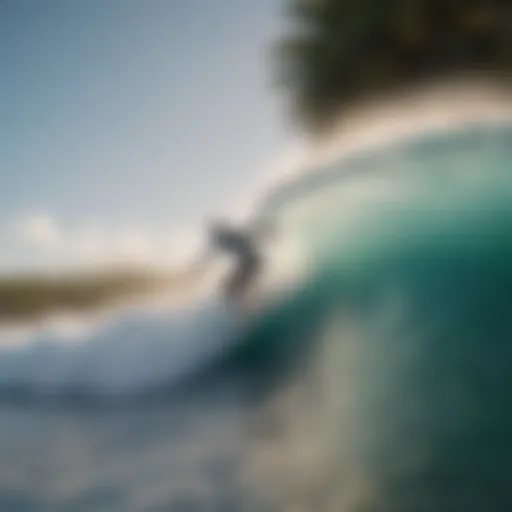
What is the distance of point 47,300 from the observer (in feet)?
3.92

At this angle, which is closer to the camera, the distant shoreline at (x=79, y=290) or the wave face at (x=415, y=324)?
the wave face at (x=415, y=324)

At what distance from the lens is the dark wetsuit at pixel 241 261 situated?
3.78ft

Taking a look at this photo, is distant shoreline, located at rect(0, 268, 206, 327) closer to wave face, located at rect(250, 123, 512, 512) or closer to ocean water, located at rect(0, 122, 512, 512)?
ocean water, located at rect(0, 122, 512, 512)

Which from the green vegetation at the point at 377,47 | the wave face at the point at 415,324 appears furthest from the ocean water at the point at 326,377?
the green vegetation at the point at 377,47

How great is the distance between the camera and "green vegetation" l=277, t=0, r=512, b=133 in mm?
1142

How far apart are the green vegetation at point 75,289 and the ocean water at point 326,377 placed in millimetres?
48

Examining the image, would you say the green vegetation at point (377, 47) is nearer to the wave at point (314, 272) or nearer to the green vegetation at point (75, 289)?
the wave at point (314, 272)

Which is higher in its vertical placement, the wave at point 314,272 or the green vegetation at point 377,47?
the green vegetation at point 377,47

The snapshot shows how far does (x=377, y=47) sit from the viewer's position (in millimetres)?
1163

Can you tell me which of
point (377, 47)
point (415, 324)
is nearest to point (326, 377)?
point (415, 324)

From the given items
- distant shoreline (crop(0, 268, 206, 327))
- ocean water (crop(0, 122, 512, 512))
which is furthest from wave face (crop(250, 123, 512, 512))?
distant shoreline (crop(0, 268, 206, 327))

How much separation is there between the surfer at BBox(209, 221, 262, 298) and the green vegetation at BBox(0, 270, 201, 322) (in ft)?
0.22

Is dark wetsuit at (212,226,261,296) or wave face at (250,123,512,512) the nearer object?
wave face at (250,123,512,512)

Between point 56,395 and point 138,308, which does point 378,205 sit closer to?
point 138,308
